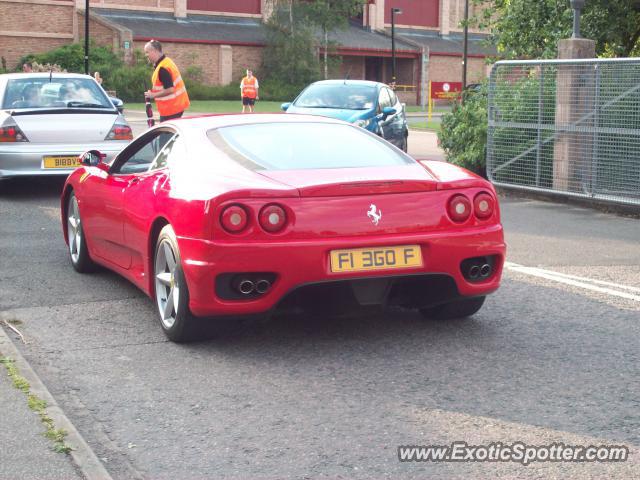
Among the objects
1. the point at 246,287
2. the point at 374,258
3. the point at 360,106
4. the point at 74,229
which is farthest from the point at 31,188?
the point at 374,258

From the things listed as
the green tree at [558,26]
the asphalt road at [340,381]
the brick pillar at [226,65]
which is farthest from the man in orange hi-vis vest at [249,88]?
the asphalt road at [340,381]

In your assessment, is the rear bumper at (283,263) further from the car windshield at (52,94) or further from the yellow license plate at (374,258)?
the car windshield at (52,94)

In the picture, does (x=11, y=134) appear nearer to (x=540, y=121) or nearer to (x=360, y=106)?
(x=540, y=121)

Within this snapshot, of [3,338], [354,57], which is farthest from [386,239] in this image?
[354,57]

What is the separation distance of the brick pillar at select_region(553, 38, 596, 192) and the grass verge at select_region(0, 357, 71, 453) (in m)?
8.51

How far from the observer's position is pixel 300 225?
5.45m

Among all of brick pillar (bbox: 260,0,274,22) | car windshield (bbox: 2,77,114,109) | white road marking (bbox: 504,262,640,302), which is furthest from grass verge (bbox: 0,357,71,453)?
brick pillar (bbox: 260,0,274,22)

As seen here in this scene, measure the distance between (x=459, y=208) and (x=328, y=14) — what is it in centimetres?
5980

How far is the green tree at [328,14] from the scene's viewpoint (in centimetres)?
6388

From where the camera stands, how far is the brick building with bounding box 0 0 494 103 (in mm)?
59062

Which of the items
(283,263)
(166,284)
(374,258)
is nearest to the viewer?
(283,263)

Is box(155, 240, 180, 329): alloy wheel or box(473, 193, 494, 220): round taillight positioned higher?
box(473, 193, 494, 220): round taillight

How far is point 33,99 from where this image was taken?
1327 centimetres

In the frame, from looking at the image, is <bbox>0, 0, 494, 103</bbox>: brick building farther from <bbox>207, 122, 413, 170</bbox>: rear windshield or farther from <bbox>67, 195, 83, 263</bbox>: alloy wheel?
<bbox>207, 122, 413, 170</bbox>: rear windshield
